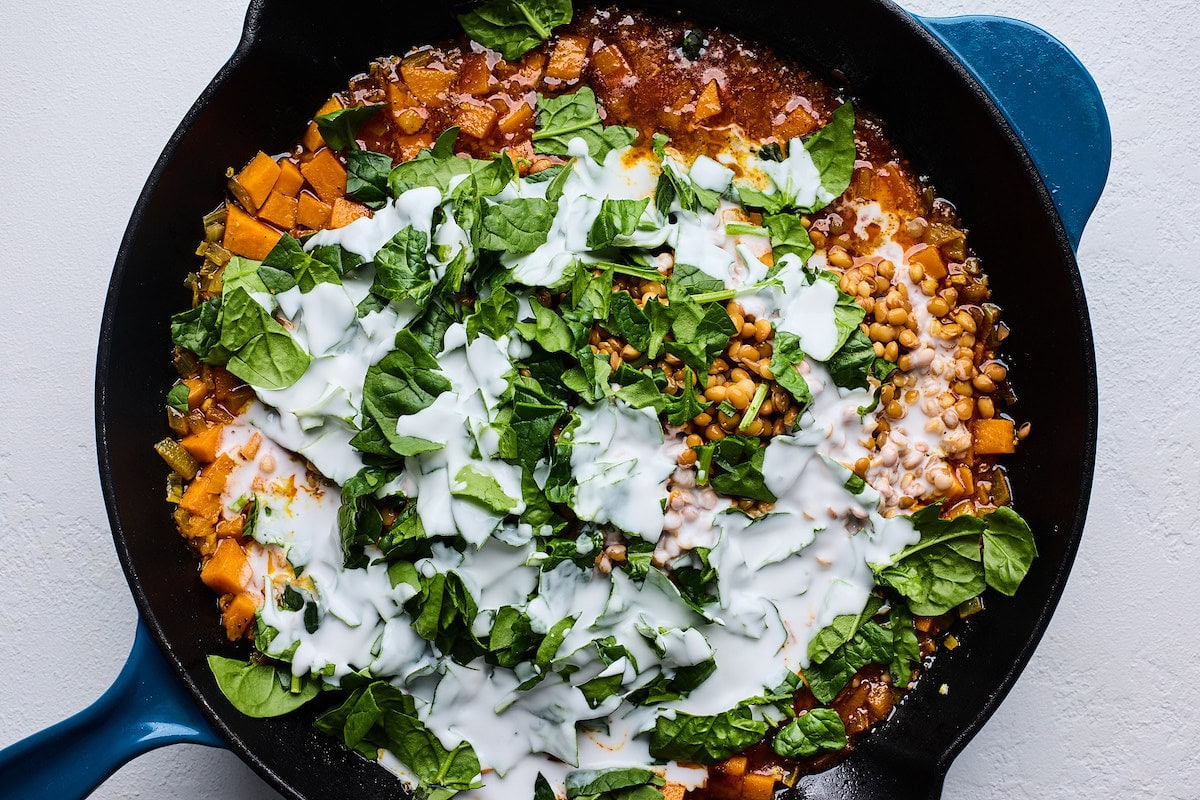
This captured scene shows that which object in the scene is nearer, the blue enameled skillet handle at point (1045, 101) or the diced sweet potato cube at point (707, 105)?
the blue enameled skillet handle at point (1045, 101)

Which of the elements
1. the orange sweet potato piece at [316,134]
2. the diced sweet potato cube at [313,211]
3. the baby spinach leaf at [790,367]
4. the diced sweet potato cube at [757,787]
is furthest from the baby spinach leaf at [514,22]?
the diced sweet potato cube at [757,787]

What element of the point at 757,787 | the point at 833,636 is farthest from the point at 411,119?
the point at 757,787

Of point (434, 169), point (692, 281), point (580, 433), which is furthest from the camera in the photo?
point (434, 169)

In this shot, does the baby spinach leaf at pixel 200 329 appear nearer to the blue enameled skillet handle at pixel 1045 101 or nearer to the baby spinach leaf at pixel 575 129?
the baby spinach leaf at pixel 575 129

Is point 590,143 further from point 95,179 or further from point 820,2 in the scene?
point 95,179

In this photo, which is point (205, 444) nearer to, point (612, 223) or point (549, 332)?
point (549, 332)

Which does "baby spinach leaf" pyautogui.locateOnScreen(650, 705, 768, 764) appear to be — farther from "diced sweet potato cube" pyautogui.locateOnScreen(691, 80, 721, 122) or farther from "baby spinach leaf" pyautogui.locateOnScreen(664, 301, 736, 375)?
"diced sweet potato cube" pyautogui.locateOnScreen(691, 80, 721, 122)
